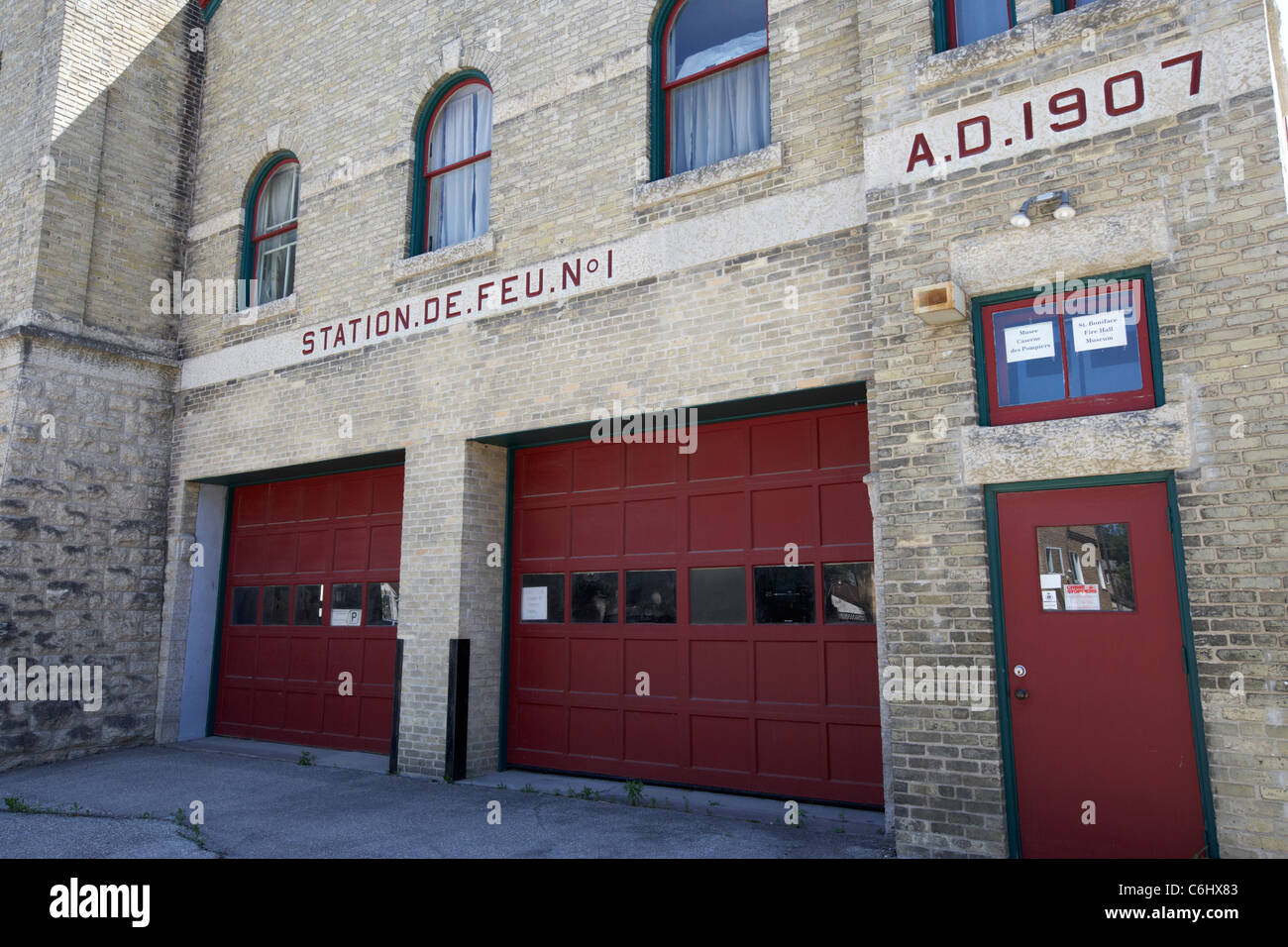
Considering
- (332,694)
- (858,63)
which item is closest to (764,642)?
(858,63)

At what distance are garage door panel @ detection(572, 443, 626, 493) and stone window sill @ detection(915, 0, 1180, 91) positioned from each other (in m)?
4.17

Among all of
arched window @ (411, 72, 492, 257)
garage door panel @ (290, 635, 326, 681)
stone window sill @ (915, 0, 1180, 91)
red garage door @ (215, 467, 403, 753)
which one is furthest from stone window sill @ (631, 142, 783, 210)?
garage door panel @ (290, 635, 326, 681)

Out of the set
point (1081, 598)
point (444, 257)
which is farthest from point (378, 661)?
point (1081, 598)

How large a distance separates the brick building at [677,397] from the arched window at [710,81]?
36 mm

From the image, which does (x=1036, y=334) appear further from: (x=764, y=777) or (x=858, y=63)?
(x=764, y=777)

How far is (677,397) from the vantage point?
24.9 feet

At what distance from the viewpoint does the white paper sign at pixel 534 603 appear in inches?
356

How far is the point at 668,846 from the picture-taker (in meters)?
6.20

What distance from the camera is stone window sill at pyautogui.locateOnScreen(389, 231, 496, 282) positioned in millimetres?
9047

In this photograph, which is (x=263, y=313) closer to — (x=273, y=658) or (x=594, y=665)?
(x=273, y=658)

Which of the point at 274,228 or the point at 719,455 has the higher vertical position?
the point at 274,228

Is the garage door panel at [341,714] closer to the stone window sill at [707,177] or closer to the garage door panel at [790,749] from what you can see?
the garage door panel at [790,749]

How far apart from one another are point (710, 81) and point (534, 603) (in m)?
5.22

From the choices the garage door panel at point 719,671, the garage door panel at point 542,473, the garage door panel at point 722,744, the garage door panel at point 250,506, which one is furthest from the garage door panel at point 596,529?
the garage door panel at point 250,506
